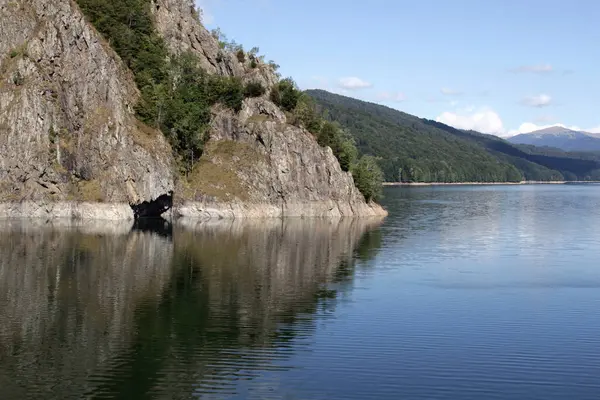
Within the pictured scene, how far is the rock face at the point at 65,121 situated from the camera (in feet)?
425

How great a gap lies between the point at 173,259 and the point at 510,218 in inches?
3930

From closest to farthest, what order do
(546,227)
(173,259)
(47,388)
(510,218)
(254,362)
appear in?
1. (47,388)
2. (254,362)
3. (173,259)
4. (546,227)
5. (510,218)

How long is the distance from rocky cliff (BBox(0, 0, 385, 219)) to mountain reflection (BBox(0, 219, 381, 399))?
85.7ft

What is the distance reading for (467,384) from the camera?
36.8 m

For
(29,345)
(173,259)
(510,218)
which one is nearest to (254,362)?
(29,345)

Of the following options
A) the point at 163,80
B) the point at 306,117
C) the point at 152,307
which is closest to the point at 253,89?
the point at 306,117

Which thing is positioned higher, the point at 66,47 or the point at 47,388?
the point at 66,47

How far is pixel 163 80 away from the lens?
155 metres

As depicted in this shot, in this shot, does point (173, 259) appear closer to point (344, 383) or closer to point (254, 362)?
point (254, 362)

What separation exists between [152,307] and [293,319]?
11634 mm

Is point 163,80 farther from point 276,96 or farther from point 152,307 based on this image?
point 152,307

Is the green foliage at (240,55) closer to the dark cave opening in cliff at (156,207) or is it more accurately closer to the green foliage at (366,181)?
the green foliage at (366,181)

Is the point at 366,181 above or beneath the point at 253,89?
beneath

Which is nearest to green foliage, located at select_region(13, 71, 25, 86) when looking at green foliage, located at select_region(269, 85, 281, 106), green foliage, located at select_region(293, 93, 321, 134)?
green foliage, located at select_region(269, 85, 281, 106)
